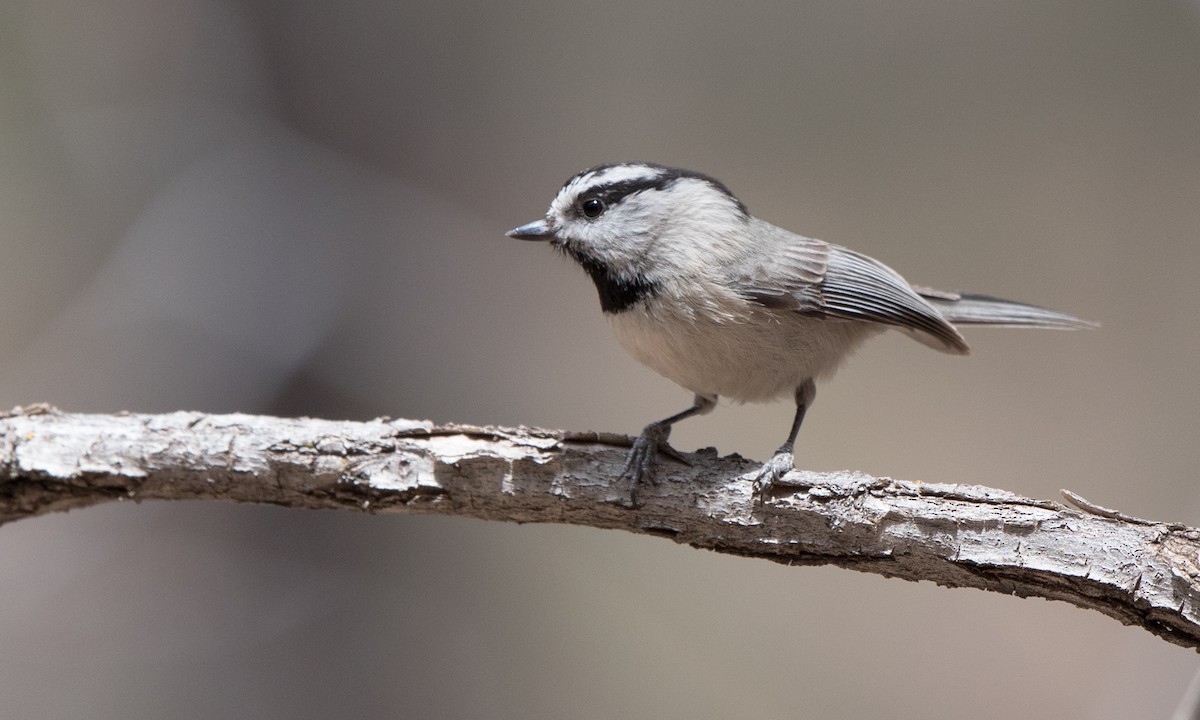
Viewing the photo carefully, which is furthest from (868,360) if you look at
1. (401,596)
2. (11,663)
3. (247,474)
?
(11,663)

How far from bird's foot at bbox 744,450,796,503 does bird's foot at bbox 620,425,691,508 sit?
0.18m

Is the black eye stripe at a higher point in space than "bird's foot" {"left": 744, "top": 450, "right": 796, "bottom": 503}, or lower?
higher

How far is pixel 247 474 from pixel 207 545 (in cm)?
222

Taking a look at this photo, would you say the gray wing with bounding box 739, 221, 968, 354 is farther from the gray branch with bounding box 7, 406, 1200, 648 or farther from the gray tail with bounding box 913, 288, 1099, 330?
the gray branch with bounding box 7, 406, 1200, 648

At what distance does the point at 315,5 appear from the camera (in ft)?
12.9

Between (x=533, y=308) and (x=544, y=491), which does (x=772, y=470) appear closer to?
(x=544, y=491)

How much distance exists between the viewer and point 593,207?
7.41 ft

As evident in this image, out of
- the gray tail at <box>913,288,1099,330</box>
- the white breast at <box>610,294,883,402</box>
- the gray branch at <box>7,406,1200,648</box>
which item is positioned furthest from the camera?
the gray tail at <box>913,288,1099,330</box>

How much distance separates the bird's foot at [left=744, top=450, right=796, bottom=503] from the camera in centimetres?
187

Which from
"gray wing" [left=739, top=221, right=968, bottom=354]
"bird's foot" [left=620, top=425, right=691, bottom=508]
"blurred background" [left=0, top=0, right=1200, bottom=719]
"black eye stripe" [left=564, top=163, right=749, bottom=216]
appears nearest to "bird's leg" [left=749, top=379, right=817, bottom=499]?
"bird's foot" [left=620, top=425, right=691, bottom=508]

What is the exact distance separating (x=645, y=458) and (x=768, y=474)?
285 millimetres

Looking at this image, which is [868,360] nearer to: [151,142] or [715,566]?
[715,566]

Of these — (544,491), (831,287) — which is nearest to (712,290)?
(831,287)

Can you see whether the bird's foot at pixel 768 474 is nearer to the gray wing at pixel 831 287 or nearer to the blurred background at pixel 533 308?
the gray wing at pixel 831 287
